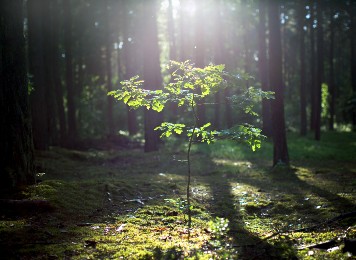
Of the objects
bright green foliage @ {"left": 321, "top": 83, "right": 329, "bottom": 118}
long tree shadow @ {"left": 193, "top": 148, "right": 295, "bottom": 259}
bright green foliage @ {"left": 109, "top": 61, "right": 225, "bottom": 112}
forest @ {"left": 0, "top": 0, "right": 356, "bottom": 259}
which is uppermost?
bright green foliage @ {"left": 321, "top": 83, "right": 329, "bottom": 118}

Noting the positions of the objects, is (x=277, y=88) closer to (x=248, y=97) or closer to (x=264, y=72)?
(x=248, y=97)

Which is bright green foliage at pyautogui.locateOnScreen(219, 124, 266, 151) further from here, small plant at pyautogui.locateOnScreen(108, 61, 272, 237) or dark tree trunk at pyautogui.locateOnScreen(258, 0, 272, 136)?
dark tree trunk at pyautogui.locateOnScreen(258, 0, 272, 136)

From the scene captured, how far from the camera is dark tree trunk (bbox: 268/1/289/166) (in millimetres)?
12461

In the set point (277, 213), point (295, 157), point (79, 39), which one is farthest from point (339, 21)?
point (277, 213)

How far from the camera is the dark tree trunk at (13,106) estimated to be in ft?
21.5

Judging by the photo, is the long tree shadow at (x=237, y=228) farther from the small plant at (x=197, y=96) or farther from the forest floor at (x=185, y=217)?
the small plant at (x=197, y=96)

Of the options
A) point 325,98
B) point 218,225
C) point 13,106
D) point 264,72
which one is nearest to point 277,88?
point 13,106

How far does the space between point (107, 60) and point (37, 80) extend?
1414 cm

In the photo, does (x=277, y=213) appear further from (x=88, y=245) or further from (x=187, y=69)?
(x=88, y=245)

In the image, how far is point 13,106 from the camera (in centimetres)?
666

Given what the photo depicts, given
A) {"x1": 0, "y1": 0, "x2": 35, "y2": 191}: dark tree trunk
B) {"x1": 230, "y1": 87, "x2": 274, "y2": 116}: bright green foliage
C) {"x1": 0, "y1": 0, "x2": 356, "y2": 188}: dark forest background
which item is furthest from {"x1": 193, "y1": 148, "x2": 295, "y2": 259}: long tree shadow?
{"x1": 0, "y1": 0, "x2": 35, "y2": 191}: dark tree trunk

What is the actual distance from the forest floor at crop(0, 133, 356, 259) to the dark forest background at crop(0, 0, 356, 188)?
142cm

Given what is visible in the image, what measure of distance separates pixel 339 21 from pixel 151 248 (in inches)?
1064

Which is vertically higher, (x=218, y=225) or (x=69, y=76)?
(x=69, y=76)
